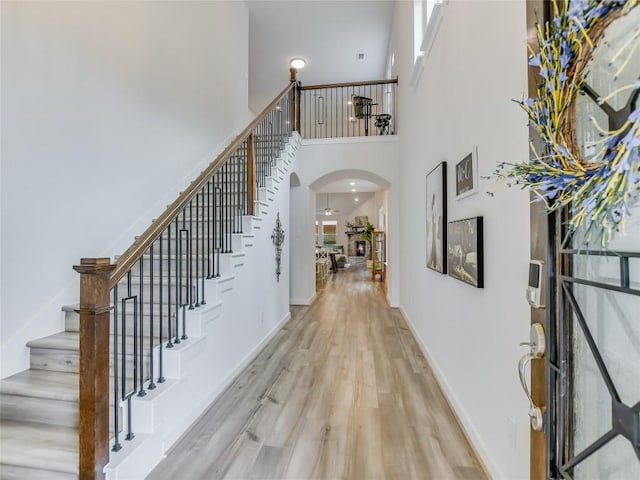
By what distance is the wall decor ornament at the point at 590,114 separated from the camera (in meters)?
0.57

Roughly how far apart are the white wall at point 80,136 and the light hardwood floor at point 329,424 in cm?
149

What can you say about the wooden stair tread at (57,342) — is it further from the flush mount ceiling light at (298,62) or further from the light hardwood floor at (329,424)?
the flush mount ceiling light at (298,62)

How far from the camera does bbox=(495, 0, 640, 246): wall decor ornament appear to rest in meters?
0.57

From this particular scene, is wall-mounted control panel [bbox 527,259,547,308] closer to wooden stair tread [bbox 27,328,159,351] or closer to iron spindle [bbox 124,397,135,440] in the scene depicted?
iron spindle [bbox 124,397,135,440]

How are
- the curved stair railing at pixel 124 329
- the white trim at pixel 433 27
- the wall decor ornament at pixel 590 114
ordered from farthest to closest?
the white trim at pixel 433 27, the curved stair railing at pixel 124 329, the wall decor ornament at pixel 590 114

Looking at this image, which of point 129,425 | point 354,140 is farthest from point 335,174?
point 129,425

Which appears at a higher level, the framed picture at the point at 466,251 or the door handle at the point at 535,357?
the framed picture at the point at 466,251

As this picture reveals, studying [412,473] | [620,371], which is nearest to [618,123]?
[620,371]

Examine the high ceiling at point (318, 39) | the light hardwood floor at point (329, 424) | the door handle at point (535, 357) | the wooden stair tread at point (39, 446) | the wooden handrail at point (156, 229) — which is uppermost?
the high ceiling at point (318, 39)

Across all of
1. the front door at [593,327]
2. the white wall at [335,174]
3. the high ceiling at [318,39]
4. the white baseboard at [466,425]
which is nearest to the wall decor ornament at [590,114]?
the front door at [593,327]

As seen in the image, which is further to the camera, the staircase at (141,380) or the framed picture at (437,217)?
the framed picture at (437,217)

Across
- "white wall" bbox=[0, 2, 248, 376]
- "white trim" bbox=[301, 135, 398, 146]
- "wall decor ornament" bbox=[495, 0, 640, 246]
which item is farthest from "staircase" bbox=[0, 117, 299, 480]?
"white trim" bbox=[301, 135, 398, 146]

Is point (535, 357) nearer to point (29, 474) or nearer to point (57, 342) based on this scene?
point (29, 474)

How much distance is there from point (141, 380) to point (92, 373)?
41 cm
